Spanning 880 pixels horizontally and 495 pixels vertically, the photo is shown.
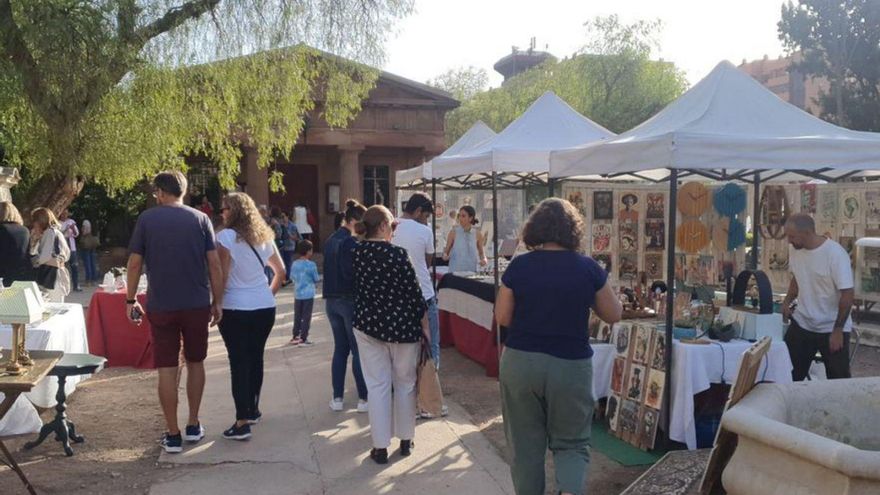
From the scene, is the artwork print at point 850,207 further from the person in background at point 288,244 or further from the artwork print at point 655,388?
the person in background at point 288,244

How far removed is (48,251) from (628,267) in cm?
595

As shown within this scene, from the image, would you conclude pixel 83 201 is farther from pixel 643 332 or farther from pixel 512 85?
pixel 512 85

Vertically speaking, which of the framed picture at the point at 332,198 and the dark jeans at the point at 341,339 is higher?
the framed picture at the point at 332,198

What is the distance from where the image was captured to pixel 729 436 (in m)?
4.16

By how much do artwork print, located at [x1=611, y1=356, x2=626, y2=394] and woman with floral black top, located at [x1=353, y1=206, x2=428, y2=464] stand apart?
1750 mm

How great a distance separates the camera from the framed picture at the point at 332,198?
26.1 meters

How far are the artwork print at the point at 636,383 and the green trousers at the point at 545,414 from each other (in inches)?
85.2

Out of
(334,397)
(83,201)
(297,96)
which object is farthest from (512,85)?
(334,397)

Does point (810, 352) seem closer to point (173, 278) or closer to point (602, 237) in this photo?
point (602, 237)

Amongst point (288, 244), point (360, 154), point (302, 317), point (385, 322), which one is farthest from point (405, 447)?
point (360, 154)

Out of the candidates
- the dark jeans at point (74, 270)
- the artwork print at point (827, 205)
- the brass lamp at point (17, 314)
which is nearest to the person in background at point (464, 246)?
the artwork print at point (827, 205)

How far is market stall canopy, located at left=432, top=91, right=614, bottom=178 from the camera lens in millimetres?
8250

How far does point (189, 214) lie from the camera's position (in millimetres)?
5125

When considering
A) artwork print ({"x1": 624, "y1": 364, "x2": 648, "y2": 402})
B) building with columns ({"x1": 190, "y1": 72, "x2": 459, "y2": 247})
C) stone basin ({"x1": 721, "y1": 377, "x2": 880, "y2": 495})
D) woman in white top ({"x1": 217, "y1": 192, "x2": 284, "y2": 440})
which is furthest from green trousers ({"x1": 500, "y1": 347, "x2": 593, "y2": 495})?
building with columns ({"x1": 190, "y1": 72, "x2": 459, "y2": 247})
